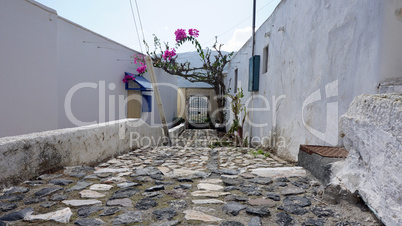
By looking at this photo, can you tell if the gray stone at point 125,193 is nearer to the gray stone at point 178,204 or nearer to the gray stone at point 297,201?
the gray stone at point 178,204

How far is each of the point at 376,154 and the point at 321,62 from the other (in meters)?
1.74

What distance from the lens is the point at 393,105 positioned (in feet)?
3.99

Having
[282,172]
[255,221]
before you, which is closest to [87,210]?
[255,221]

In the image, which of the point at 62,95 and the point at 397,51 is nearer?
the point at 397,51

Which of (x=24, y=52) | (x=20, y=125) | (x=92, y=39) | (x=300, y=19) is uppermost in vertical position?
(x=92, y=39)

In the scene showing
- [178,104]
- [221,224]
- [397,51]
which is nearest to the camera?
[221,224]

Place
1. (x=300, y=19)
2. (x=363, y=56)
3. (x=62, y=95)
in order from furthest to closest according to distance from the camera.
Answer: (x=62, y=95)
(x=300, y=19)
(x=363, y=56)

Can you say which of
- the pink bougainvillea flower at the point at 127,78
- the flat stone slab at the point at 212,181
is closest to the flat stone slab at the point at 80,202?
the flat stone slab at the point at 212,181

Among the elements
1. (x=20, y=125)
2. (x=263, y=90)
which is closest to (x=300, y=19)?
(x=263, y=90)

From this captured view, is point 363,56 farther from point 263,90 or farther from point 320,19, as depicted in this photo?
point 263,90

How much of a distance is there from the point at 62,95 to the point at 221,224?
19.2 ft

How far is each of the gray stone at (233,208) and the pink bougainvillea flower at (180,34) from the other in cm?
977

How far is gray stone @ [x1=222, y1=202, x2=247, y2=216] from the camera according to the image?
1.63 meters

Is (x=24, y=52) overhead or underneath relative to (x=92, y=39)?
underneath
